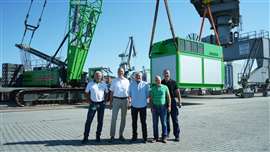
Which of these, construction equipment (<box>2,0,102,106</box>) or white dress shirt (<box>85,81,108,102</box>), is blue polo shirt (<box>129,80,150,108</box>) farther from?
construction equipment (<box>2,0,102,106</box>)

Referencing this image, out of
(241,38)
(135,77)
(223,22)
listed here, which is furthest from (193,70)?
(241,38)

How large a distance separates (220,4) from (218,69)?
58.0 feet

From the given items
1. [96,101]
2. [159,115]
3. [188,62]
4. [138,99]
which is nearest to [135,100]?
[138,99]

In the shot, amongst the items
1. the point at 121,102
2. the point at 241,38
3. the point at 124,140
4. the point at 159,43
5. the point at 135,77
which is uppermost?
the point at 241,38

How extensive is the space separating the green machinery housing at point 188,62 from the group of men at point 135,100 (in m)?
9.76

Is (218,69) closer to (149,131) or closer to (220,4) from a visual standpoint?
(149,131)

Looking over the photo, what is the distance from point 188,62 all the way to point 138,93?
36.2 feet

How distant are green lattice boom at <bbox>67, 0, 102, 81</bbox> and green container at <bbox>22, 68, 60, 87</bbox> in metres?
1.10

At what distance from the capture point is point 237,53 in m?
37.7

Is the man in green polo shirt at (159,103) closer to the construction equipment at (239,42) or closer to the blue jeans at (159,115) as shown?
the blue jeans at (159,115)

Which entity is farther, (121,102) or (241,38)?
(241,38)

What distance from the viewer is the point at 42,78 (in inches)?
949

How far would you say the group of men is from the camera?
23.7 ft

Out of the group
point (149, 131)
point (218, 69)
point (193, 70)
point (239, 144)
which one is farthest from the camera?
point (218, 69)
